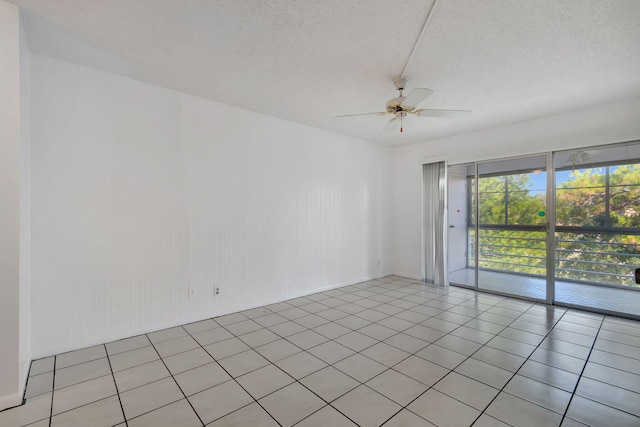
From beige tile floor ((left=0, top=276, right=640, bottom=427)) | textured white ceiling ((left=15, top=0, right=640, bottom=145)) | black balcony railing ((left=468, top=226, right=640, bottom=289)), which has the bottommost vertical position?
beige tile floor ((left=0, top=276, right=640, bottom=427))

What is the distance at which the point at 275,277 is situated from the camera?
4062 mm

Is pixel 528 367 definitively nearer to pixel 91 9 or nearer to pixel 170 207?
pixel 170 207

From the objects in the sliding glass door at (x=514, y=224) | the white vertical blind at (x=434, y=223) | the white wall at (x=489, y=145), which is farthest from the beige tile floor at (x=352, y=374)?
the white wall at (x=489, y=145)

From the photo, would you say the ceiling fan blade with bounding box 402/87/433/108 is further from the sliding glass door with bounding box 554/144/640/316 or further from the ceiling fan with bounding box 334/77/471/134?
the sliding glass door with bounding box 554/144/640/316

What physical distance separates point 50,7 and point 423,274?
5778 millimetres

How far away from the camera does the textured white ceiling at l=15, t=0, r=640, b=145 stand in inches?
75.5

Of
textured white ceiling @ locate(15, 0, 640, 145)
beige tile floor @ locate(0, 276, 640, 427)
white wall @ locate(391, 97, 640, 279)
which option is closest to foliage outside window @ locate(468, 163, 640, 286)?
white wall @ locate(391, 97, 640, 279)

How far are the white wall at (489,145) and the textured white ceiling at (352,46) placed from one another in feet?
1.06

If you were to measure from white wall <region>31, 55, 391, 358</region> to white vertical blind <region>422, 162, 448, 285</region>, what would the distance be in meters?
2.02

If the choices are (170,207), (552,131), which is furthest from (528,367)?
Result: (170,207)

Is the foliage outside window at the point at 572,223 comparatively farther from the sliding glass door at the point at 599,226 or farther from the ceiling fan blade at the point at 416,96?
the ceiling fan blade at the point at 416,96

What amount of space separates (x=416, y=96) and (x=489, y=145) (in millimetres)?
2771

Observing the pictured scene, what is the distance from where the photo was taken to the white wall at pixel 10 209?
187cm

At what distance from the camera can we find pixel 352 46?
2.32 meters
